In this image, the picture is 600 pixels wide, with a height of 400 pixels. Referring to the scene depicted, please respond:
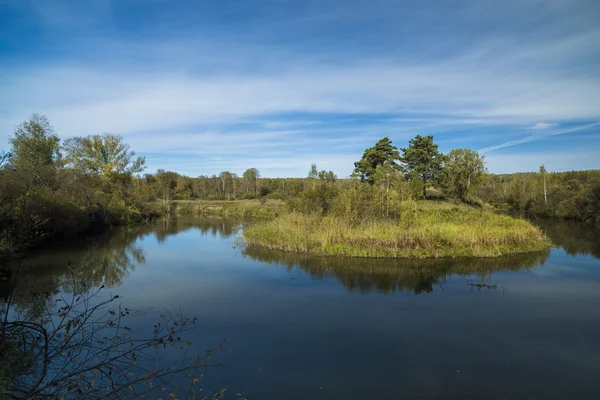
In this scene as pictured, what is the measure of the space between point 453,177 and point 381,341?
130ft

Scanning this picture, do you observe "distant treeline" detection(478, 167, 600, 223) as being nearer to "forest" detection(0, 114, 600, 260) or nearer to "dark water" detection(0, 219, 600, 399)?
"forest" detection(0, 114, 600, 260)

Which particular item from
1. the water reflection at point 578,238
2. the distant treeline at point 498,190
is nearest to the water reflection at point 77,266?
the distant treeline at point 498,190

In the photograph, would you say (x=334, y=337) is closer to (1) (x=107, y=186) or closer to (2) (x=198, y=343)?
(2) (x=198, y=343)

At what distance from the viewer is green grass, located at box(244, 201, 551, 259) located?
16.2 metres

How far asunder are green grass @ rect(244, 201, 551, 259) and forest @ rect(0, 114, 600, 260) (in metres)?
1.25

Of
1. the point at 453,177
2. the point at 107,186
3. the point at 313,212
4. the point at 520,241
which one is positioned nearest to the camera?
the point at 520,241

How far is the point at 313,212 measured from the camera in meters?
22.3

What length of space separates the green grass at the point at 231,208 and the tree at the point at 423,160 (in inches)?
598

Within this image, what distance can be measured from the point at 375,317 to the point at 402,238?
7.60m

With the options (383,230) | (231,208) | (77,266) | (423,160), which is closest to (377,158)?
(423,160)

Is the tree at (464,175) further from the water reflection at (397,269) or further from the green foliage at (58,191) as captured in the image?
the green foliage at (58,191)

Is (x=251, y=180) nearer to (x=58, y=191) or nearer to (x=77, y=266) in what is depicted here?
(x=58, y=191)

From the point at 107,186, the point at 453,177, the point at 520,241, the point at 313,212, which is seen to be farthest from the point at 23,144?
the point at 453,177

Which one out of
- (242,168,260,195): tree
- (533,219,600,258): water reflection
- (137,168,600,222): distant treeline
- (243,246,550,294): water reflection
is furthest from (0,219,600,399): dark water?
(242,168,260,195): tree
